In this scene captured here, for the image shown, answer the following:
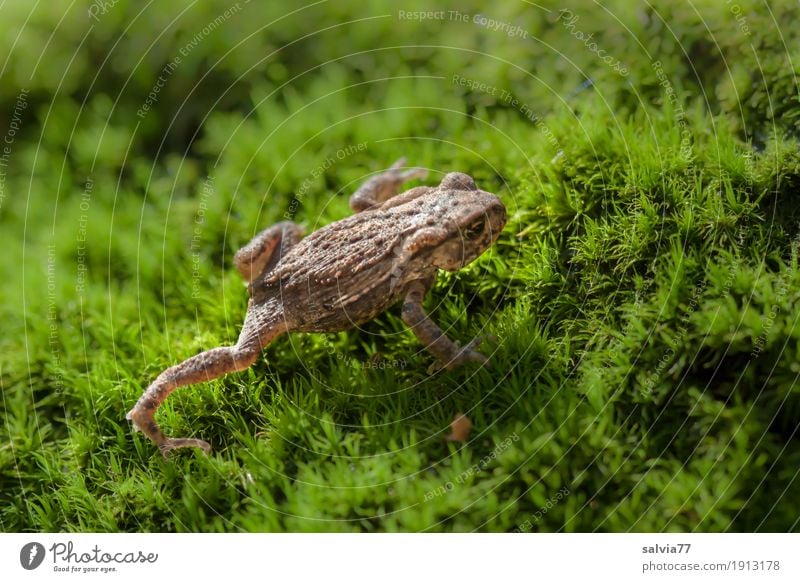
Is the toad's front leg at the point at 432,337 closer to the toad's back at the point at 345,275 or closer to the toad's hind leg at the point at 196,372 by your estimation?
the toad's back at the point at 345,275

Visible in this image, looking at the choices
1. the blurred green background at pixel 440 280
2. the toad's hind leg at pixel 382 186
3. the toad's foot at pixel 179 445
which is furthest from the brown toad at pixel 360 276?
→ the toad's hind leg at pixel 382 186

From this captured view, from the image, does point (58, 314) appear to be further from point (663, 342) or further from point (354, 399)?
point (663, 342)

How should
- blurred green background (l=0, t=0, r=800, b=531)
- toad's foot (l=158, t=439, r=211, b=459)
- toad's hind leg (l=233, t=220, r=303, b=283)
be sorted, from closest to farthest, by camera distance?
blurred green background (l=0, t=0, r=800, b=531)
toad's foot (l=158, t=439, r=211, b=459)
toad's hind leg (l=233, t=220, r=303, b=283)

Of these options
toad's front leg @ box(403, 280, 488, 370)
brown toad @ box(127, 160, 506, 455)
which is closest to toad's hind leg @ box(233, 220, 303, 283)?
brown toad @ box(127, 160, 506, 455)

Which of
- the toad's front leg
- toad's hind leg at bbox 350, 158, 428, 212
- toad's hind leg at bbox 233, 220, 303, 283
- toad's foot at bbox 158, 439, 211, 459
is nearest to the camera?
the toad's front leg

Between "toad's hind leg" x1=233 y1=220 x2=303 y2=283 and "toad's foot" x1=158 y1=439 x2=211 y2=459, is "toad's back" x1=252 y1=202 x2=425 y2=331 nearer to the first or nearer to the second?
"toad's hind leg" x1=233 y1=220 x2=303 y2=283

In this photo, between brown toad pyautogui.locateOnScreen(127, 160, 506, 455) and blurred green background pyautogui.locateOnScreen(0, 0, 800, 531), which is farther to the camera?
brown toad pyautogui.locateOnScreen(127, 160, 506, 455)
